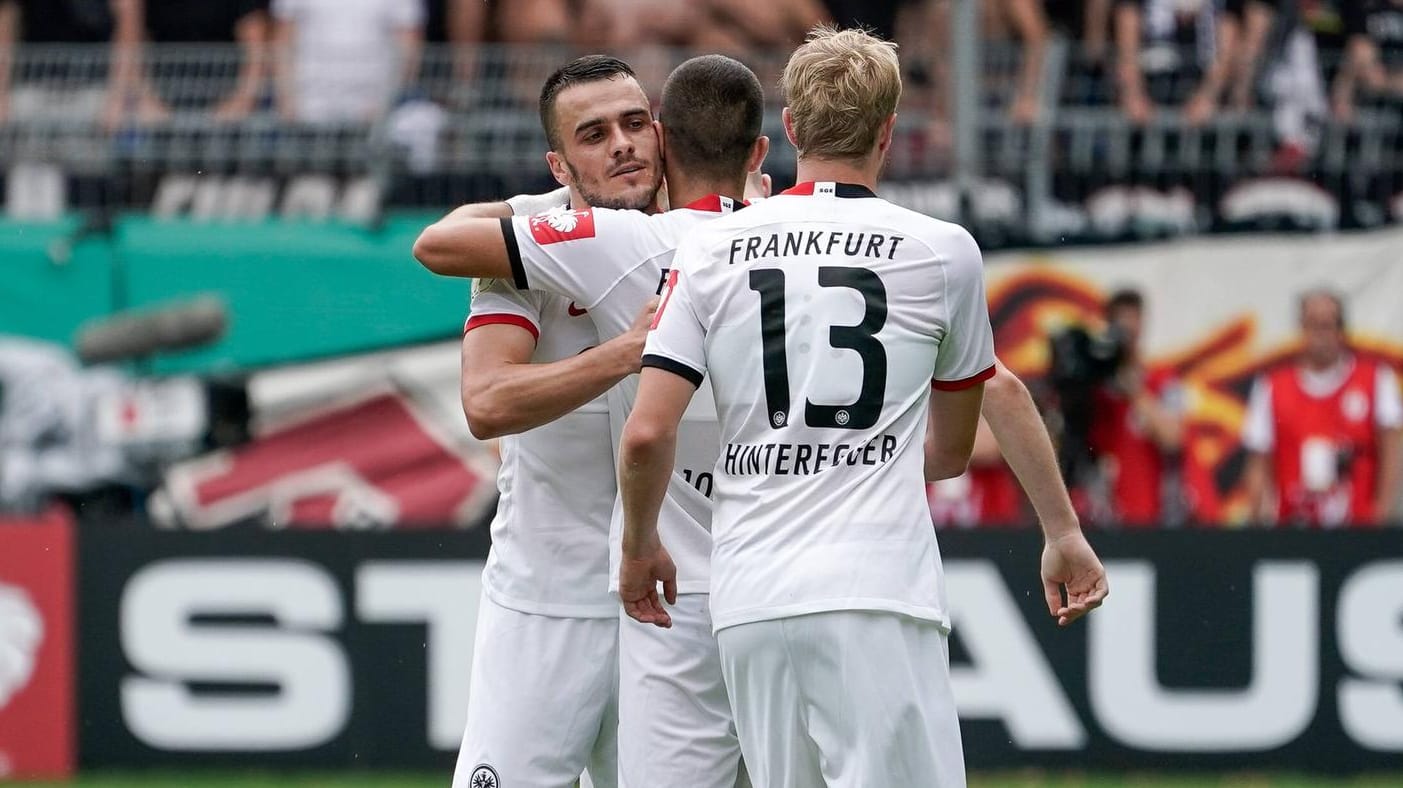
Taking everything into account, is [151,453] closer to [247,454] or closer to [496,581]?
[247,454]

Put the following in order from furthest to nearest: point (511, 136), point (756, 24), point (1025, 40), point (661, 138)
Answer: point (756, 24), point (1025, 40), point (511, 136), point (661, 138)

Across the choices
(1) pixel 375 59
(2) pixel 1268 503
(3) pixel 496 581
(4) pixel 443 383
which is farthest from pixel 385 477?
(3) pixel 496 581

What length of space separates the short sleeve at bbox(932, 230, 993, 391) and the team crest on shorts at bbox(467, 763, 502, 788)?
1.42 m

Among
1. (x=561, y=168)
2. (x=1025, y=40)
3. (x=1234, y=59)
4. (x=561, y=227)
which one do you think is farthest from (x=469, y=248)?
(x=1234, y=59)

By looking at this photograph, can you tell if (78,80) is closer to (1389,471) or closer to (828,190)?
(1389,471)

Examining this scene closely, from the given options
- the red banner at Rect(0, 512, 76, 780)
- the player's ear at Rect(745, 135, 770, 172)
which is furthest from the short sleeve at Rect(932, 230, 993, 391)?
the red banner at Rect(0, 512, 76, 780)

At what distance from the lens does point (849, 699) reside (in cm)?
405

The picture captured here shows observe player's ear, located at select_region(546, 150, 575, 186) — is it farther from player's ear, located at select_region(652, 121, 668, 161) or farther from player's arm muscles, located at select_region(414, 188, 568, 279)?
player's arm muscles, located at select_region(414, 188, 568, 279)

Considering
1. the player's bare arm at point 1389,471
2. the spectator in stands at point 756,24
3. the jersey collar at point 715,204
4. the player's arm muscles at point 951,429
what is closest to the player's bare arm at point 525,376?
the jersey collar at point 715,204

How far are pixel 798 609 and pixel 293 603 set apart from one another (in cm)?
515

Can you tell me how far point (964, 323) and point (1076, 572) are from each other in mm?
677

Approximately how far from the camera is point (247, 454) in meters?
9.84

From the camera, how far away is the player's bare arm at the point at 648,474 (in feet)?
13.4

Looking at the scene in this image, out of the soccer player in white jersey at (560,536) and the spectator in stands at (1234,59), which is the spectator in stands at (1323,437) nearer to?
the spectator in stands at (1234,59)
